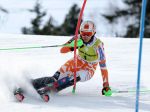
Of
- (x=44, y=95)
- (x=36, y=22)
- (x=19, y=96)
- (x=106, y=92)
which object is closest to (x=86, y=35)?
(x=106, y=92)

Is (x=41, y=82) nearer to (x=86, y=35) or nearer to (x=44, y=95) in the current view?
(x=44, y=95)

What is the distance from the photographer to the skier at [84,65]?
7.24 meters

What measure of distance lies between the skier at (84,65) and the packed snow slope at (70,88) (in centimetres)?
14

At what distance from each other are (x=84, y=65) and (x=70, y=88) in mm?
432

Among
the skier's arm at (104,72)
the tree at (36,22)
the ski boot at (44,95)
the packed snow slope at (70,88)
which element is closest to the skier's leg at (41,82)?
the packed snow slope at (70,88)

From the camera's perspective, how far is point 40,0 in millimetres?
51125

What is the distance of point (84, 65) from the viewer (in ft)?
24.6

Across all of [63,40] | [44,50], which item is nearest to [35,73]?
[44,50]

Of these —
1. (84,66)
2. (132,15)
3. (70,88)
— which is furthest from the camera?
(132,15)

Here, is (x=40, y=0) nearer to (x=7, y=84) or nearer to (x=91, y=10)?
(x=91, y=10)

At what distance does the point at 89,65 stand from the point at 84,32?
45cm

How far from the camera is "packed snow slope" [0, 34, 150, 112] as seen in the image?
6531 millimetres

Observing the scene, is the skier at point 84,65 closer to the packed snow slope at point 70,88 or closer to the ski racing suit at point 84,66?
the ski racing suit at point 84,66

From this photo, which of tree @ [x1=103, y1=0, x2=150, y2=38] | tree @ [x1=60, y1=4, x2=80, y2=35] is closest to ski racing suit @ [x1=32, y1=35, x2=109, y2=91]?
tree @ [x1=103, y1=0, x2=150, y2=38]
